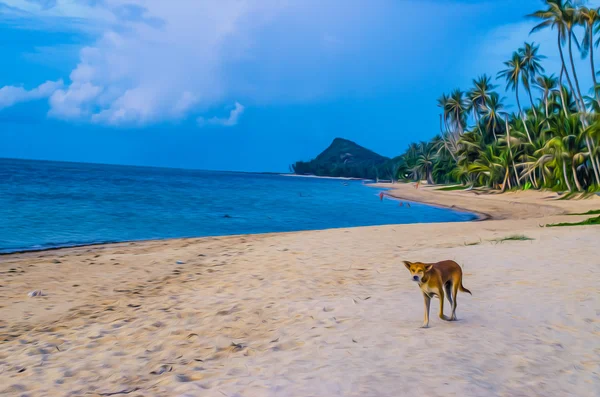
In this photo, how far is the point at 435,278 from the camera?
5535 millimetres

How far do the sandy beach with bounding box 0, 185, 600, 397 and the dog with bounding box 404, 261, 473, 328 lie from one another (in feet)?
1.23

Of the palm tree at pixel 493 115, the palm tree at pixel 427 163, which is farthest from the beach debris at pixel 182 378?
the palm tree at pixel 427 163

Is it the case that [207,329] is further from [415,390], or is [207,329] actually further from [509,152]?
[509,152]

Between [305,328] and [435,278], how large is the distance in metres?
1.88

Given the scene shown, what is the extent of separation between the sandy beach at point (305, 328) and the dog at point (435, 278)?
0.38 meters

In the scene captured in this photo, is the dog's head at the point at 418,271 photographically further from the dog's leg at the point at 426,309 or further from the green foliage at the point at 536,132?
the green foliage at the point at 536,132

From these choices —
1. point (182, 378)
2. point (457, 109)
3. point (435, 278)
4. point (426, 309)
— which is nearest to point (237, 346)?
point (182, 378)

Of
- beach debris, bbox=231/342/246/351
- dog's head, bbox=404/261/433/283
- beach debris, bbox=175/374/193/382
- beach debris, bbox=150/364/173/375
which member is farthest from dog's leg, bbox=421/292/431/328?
beach debris, bbox=150/364/173/375

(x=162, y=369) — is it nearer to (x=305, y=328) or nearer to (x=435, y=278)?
(x=305, y=328)

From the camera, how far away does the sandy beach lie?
4426mm

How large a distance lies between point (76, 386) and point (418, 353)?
358 centimetres

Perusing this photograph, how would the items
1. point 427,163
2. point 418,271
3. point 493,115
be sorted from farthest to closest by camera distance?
point 427,163, point 493,115, point 418,271

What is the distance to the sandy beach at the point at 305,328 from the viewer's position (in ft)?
14.5

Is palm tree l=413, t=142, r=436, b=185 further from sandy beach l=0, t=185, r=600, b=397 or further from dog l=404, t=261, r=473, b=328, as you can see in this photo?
dog l=404, t=261, r=473, b=328
